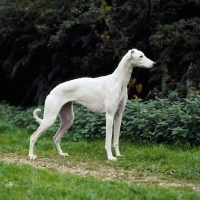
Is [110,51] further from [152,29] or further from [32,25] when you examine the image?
[32,25]

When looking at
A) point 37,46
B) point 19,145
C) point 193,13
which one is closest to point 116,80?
point 19,145

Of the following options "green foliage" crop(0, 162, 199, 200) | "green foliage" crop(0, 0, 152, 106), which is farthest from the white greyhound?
"green foliage" crop(0, 0, 152, 106)

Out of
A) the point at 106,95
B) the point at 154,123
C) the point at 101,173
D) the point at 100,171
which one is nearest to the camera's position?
the point at 101,173

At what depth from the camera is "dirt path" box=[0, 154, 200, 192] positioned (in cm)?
700

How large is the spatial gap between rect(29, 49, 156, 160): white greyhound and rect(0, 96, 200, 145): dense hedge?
1283 mm

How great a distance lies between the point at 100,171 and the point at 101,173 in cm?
20

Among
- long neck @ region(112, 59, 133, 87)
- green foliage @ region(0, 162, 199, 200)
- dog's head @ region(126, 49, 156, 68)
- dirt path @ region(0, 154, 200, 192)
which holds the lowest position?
dirt path @ region(0, 154, 200, 192)

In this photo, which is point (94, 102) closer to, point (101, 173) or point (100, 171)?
point (100, 171)

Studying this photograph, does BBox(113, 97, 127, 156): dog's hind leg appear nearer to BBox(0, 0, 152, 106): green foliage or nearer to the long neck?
the long neck

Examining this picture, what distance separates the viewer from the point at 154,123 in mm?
10812

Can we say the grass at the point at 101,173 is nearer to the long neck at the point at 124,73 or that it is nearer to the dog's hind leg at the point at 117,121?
the dog's hind leg at the point at 117,121

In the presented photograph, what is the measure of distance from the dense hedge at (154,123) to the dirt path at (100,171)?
2.19 m

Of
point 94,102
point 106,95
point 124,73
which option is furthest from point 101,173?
point 124,73

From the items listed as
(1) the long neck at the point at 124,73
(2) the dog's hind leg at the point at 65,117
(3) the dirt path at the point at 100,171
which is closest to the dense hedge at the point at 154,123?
(2) the dog's hind leg at the point at 65,117
